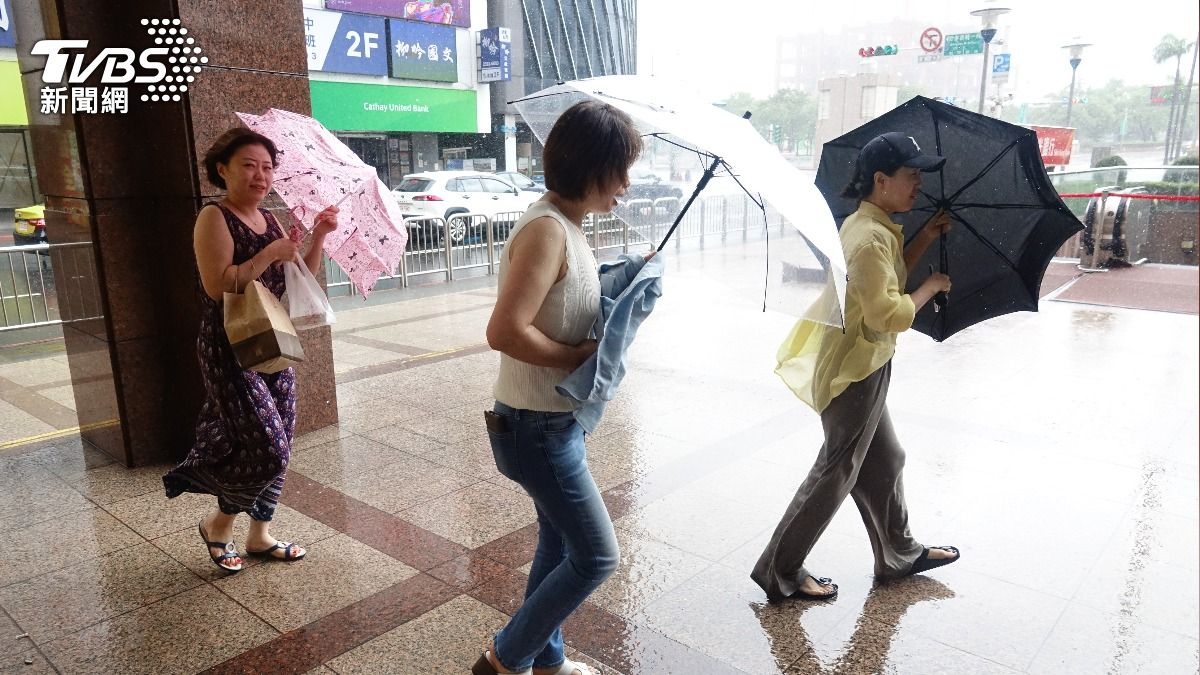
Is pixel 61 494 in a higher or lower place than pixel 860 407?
lower

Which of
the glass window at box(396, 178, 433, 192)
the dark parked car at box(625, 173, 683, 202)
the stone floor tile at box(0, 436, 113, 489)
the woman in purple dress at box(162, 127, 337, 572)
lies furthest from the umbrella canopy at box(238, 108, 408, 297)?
the glass window at box(396, 178, 433, 192)

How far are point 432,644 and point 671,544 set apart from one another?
3.96ft

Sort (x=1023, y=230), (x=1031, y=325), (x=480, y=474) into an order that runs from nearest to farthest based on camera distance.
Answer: (x=1023, y=230) → (x=480, y=474) → (x=1031, y=325)

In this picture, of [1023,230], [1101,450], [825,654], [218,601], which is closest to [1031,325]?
[1101,450]

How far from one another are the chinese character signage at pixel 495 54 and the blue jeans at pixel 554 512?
17.6 m

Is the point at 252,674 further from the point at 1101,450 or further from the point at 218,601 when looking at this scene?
the point at 1101,450

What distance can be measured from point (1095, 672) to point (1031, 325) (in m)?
6.47

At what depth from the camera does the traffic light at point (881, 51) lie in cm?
A: 2050

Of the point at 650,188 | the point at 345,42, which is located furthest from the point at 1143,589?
the point at 345,42

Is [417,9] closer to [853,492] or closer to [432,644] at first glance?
[853,492]

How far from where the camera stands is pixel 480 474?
4359 mm

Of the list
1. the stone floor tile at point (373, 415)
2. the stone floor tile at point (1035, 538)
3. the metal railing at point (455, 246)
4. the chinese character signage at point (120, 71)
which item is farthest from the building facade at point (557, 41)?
the stone floor tile at point (1035, 538)

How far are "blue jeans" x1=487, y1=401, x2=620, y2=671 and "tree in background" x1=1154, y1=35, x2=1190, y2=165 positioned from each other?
17991 mm

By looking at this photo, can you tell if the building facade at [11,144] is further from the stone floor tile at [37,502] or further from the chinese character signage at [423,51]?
the chinese character signage at [423,51]
